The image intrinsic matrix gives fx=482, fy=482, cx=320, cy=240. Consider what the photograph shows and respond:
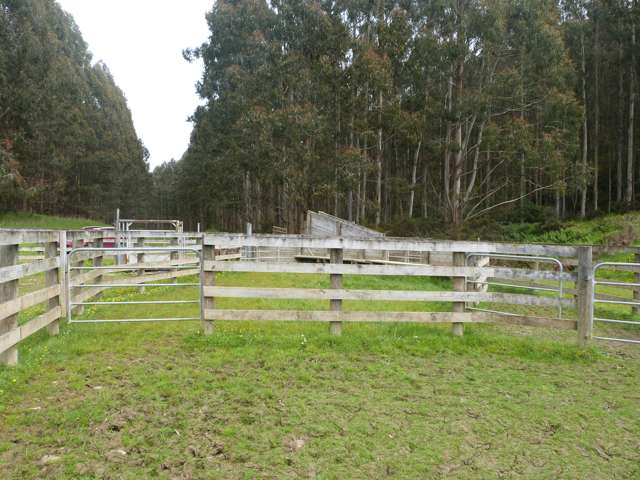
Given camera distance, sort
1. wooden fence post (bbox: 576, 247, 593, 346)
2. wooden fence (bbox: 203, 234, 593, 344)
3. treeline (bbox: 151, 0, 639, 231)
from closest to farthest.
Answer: wooden fence post (bbox: 576, 247, 593, 346), wooden fence (bbox: 203, 234, 593, 344), treeline (bbox: 151, 0, 639, 231)

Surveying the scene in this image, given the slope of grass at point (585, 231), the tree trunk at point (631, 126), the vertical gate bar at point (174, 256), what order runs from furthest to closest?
the tree trunk at point (631, 126) < the slope of grass at point (585, 231) < the vertical gate bar at point (174, 256)

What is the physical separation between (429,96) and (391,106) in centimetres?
244

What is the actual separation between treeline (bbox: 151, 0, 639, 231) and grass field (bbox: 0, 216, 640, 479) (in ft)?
72.1

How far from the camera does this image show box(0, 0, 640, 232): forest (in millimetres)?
26844

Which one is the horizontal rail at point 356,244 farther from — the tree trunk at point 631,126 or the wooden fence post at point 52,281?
the tree trunk at point 631,126

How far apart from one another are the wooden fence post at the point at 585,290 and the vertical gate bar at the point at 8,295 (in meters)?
6.36

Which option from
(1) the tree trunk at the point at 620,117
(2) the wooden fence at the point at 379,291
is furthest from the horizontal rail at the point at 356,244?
(1) the tree trunk at the point at 620,117

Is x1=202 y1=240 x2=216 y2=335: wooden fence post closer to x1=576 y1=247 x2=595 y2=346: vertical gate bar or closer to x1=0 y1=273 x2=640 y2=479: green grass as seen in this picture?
x1=0 y1=273 x2=640 y2=479: green grass

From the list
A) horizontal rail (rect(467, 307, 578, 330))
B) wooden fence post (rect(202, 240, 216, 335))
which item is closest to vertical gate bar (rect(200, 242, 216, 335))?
wooden fence post (rect(202, 240, 216, 335))

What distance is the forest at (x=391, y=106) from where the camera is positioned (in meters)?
26.8

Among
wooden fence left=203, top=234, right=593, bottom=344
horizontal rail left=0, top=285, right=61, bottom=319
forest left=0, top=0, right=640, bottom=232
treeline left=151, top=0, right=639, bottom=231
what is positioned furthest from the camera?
forest left=0, top=0, right=640, bottom=232

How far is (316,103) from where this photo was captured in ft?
109

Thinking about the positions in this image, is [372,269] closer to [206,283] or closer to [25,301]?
[206,283]

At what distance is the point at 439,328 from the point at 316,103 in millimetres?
28511
